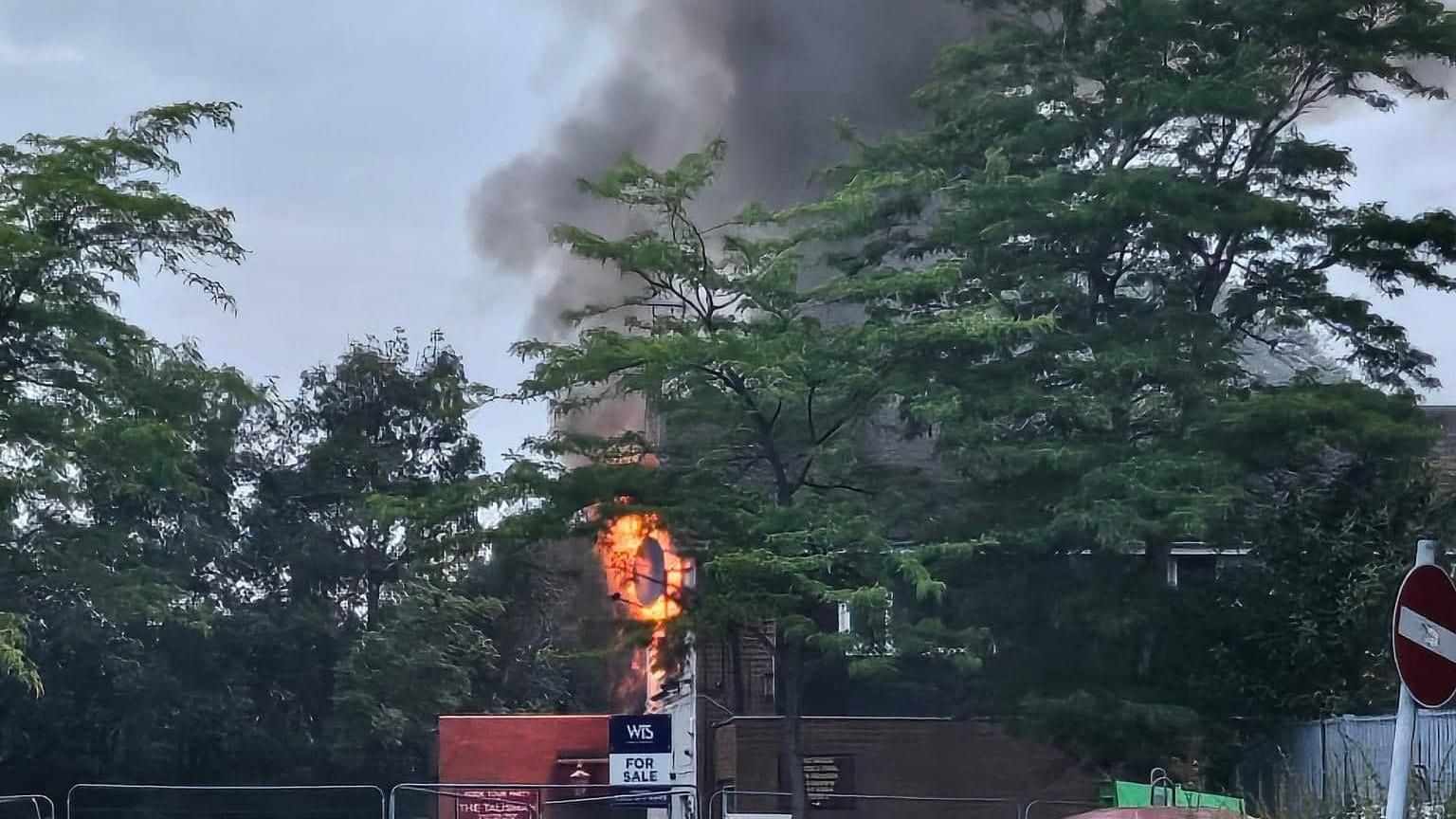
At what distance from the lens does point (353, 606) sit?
3722 centimetres

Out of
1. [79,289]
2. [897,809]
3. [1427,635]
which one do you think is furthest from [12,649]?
[1427,635]

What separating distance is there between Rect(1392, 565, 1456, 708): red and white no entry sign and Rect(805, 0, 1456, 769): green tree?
8.54 metres

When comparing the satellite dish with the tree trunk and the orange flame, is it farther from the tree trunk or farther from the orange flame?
the tree trunk

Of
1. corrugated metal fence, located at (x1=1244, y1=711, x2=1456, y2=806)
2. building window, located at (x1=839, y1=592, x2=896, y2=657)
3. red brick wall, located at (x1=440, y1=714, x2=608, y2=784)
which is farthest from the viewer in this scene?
red brick wall, located at (x1=440, y1=714, x2=608, y2=784)

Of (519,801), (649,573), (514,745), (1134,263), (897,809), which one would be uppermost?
(1134,263)

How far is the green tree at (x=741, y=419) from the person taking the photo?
15008mm

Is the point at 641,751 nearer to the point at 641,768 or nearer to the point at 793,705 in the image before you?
the point at 641,768

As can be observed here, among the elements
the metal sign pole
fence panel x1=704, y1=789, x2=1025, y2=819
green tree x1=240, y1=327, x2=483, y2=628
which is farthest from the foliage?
the metal sign pole

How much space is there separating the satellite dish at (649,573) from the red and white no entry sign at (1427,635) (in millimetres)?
9504

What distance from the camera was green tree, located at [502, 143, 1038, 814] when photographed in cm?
1501

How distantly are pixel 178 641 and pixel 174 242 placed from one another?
19204mm

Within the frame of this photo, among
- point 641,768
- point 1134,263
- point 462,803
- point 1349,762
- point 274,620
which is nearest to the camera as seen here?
point 1349,762

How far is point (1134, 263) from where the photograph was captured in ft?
58.0

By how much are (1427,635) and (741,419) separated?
31.7 feet
